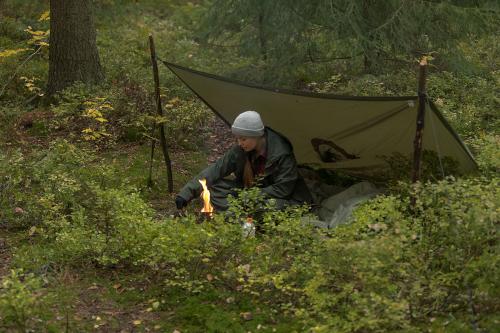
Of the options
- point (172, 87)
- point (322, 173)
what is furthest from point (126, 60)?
point (322, 173)

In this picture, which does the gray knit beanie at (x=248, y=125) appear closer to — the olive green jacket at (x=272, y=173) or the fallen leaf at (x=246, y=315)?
the olive green jacket at (x=272, y=173)

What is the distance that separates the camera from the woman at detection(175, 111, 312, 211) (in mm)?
5766

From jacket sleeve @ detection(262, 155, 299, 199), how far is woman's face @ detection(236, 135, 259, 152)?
0.25m

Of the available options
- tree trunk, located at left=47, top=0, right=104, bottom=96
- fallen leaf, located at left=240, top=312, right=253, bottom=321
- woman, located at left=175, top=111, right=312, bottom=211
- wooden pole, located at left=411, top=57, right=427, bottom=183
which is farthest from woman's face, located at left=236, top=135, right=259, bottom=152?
tree trunk, located at left=47, top=0, right=104, bottom=96

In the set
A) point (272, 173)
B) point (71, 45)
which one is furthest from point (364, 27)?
point (71, 45)

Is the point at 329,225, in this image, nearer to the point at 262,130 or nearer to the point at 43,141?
the point at 262,130

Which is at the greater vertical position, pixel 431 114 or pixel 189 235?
pixel 431 114

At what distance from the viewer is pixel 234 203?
4660 mm

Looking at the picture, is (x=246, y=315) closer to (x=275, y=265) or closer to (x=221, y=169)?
(x=275, y=265)

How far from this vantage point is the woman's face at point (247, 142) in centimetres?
582

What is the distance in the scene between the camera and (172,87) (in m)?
9.24

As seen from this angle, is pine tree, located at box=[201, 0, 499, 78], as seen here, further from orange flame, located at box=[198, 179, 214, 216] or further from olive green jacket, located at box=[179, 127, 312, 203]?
orange flame, located at box=[198, 179, 214, 216]

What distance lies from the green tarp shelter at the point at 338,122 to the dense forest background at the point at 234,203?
0.31 metres

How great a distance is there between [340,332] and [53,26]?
6.18 metres
